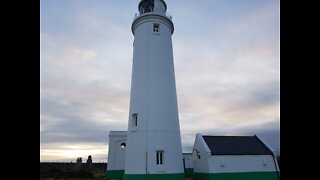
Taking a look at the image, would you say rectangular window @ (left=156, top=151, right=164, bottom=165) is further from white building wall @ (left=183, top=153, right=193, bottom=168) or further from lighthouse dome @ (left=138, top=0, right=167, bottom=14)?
lighthouse dome @ (left=138, top=0, right=167, bottom=14)

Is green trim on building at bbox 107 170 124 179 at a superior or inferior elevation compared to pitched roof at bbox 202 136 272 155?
inferior

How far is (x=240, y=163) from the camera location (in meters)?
16.6

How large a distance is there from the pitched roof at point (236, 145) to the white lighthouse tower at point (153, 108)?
3784 mm

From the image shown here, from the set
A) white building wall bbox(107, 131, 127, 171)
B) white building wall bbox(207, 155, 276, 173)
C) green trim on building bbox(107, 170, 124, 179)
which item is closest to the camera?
white building wall bbox(207, 155, 276, 173)

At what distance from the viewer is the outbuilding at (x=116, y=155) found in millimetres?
20516

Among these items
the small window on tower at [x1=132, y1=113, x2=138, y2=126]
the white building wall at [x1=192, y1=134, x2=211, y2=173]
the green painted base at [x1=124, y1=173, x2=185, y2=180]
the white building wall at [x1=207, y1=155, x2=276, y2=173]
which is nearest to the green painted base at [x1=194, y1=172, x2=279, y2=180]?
the white building wall at [x1=207, y1=155, x2=276, y2=173]

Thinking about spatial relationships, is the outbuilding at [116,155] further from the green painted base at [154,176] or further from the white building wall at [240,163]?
the white building wall at [240,163]

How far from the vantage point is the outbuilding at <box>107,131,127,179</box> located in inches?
808

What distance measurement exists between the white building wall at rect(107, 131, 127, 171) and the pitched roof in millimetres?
7974

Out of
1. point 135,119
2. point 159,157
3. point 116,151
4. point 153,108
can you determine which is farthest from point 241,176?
point 116,151

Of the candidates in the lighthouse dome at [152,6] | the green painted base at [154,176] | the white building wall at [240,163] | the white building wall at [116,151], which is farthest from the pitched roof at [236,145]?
the lighthouse dome at [152,6]
